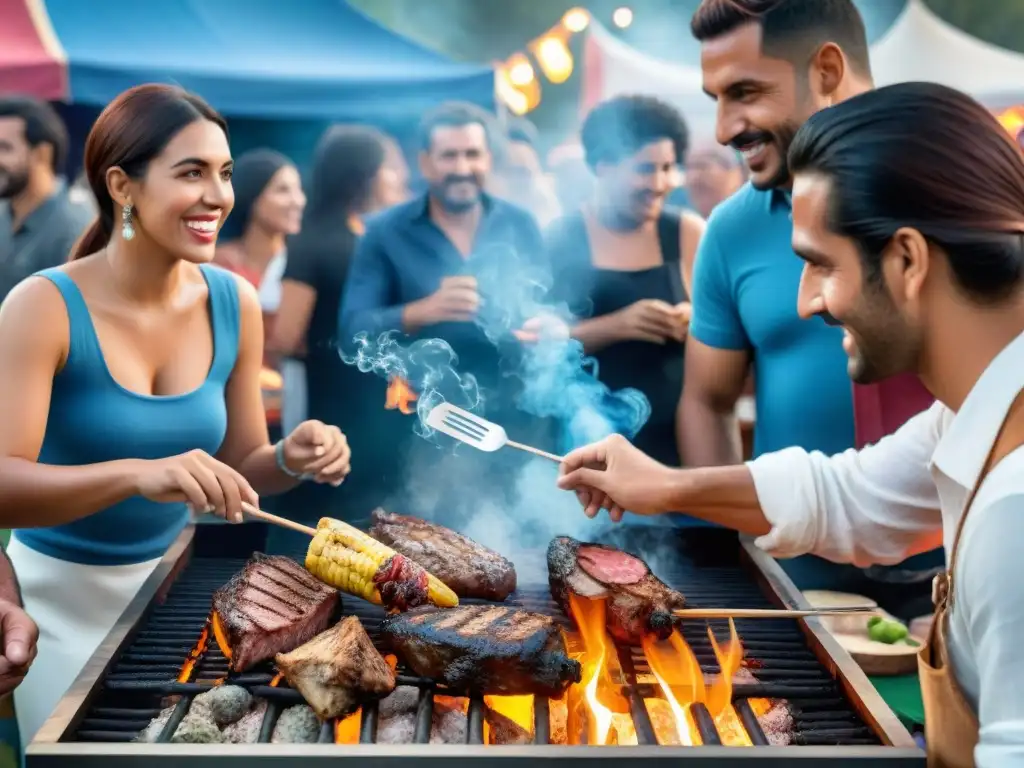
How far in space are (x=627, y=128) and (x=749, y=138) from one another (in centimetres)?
154

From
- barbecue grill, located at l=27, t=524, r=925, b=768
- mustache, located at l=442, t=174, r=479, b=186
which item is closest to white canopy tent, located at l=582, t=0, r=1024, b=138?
mustache, located at l=442, t=174, r=479, b=186

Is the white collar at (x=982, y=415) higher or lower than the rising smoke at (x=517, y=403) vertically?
lower

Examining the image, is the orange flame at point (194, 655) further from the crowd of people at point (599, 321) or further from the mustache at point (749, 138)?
the mustache at point (749, 138)

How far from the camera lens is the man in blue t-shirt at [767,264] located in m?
3.33

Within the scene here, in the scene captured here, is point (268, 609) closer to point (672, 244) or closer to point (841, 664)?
point (841, 664)

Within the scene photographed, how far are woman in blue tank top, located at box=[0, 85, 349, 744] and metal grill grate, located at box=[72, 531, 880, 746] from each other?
0.38 meters

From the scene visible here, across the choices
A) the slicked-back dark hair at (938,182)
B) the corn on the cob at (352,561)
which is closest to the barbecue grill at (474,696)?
the corn on the cob at (352,561)

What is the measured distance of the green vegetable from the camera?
13.1 feet

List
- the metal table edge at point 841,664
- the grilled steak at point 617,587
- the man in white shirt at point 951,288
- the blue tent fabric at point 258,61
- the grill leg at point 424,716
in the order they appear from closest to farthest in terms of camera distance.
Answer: the man in white shirt at point 951,288
the metal table edge at point 841,664
the grill leg at point 424,716
the grilled steak at point 617,587
the blue tent fabric at point 258,61

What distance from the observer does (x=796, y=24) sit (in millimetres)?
3307

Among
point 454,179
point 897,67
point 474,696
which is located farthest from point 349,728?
point 897,67

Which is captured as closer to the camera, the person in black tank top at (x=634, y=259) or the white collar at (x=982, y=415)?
the white collar at (x=982, y=415)

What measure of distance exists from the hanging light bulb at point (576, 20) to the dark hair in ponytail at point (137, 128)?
4.10 metres

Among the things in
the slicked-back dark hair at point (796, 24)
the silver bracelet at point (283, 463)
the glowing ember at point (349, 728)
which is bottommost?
the glowing ember at point (349, 728)
